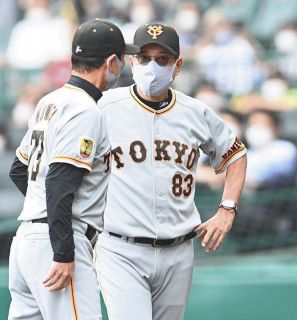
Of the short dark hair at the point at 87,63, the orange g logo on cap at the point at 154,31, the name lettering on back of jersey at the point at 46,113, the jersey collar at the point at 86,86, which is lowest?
the name lettering on back of jersey at the point at 46,113

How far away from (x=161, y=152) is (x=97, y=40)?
83 cm

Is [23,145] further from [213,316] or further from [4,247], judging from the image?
[4,247]

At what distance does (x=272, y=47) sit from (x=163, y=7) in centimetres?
175

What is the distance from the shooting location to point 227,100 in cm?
849

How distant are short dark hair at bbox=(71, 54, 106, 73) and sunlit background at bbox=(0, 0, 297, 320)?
2.62 meters

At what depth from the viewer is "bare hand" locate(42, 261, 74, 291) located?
12.0 feet

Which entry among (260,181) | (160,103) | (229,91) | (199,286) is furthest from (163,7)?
(160,103)

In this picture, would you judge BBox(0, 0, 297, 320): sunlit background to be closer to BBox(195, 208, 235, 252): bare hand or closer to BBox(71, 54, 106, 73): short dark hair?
BBox(195, 208, 235, 252): bare hand

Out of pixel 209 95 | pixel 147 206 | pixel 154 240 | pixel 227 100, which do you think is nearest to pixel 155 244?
pixel 154 240

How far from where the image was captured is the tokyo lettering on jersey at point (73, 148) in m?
3.67

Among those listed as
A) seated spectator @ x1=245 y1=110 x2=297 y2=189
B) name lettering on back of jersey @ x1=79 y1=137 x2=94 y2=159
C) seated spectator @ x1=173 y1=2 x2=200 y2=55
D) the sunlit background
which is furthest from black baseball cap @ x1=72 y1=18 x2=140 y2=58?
seated spectator @ x1=173 y1=2 x2=200 y2=55

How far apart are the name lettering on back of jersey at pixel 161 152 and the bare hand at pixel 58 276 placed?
91 centimetres

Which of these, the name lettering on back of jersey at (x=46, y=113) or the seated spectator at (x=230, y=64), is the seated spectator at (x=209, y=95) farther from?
the name lettering on back of jersey at (x=46, y=113)

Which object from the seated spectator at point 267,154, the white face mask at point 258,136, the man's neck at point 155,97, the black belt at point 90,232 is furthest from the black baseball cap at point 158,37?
the white face mask at point 258,136
